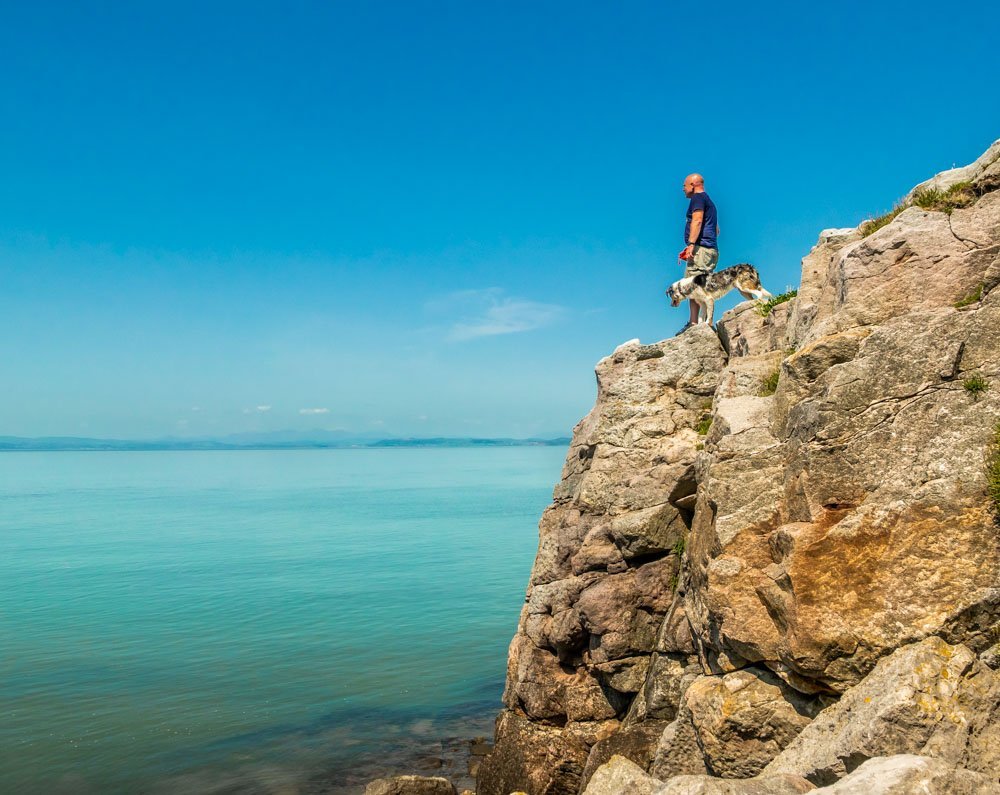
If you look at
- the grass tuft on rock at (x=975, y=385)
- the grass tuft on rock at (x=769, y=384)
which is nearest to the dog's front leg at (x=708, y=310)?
the grass tuft on rock at (x=769, y=384)

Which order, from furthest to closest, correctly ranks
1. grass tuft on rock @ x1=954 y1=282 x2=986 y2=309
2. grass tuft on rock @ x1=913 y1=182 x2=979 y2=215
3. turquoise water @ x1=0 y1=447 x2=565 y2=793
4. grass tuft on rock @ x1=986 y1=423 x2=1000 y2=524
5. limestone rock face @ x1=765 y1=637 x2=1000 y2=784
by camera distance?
turquoise water @ x1=0 y1=447 x2=565 y2=793
grass tuft on rock @ x1=913 y1=182 x2=979 y2=215
grass tuft on rock @ x1=954 y1=282 x2=986 y2=309
grass tuft on rock @ x1=986 y1=423 x2=1000 y2=524
limestone rock face @ x1=765 y1=637 x2=1000 y2=784

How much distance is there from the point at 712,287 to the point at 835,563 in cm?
1285

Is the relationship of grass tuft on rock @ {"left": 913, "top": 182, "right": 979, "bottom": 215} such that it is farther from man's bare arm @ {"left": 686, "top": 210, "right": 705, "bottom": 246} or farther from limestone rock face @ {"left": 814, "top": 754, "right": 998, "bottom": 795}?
limestone rock face @ {"left": 814, "top": 754, "right": 998, "bottom": 795}

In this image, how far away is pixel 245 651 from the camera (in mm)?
34812

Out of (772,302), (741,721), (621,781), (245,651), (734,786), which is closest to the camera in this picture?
(734,786)

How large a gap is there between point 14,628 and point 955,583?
133 ft

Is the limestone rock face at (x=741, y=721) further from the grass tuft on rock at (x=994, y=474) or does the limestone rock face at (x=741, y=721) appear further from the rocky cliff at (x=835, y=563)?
the grass tuft on rock at (x=994, y=474)

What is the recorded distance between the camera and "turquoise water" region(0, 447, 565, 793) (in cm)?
2419

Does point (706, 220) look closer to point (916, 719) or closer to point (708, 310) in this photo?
point (708, 310)

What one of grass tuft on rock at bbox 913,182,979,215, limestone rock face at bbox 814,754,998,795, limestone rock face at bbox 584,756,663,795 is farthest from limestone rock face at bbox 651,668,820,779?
grass tuft on rock at bbox 913,182,979,215

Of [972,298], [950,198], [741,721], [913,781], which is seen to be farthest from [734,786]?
[950,198]

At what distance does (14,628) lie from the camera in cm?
3756

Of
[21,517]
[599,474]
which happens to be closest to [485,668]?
[599,474]

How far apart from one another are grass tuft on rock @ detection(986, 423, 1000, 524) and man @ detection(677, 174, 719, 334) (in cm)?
1273
